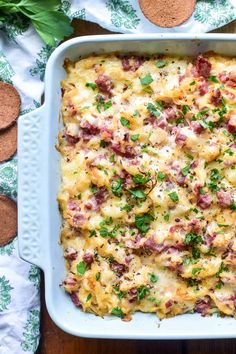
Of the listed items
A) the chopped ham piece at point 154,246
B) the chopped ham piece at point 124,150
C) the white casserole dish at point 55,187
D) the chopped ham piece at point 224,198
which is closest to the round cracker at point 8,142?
the white casserole dish at point 55,187

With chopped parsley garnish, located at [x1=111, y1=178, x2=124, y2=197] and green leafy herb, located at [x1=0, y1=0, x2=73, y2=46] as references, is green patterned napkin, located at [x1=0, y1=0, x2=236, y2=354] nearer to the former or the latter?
green leafy herb, located at [x1=0, y1=0, x2=73, y2=46]

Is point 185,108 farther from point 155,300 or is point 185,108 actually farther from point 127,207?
point 155,300

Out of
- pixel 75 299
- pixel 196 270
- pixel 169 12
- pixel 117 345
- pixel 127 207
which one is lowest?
pixel 117 345

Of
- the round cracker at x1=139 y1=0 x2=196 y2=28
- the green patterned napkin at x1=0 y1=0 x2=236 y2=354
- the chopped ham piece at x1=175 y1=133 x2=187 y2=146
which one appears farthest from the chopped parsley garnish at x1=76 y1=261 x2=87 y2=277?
the round cracker at x1=139 y1=0 x2=196 y2=28

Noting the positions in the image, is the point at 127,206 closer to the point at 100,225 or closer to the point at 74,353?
the point at 100,225

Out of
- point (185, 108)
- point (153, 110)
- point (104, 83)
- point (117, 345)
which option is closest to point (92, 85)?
point (104, 83)

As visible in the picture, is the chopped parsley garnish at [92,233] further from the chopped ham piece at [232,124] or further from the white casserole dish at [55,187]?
the chopped ham piece at [232,124]
